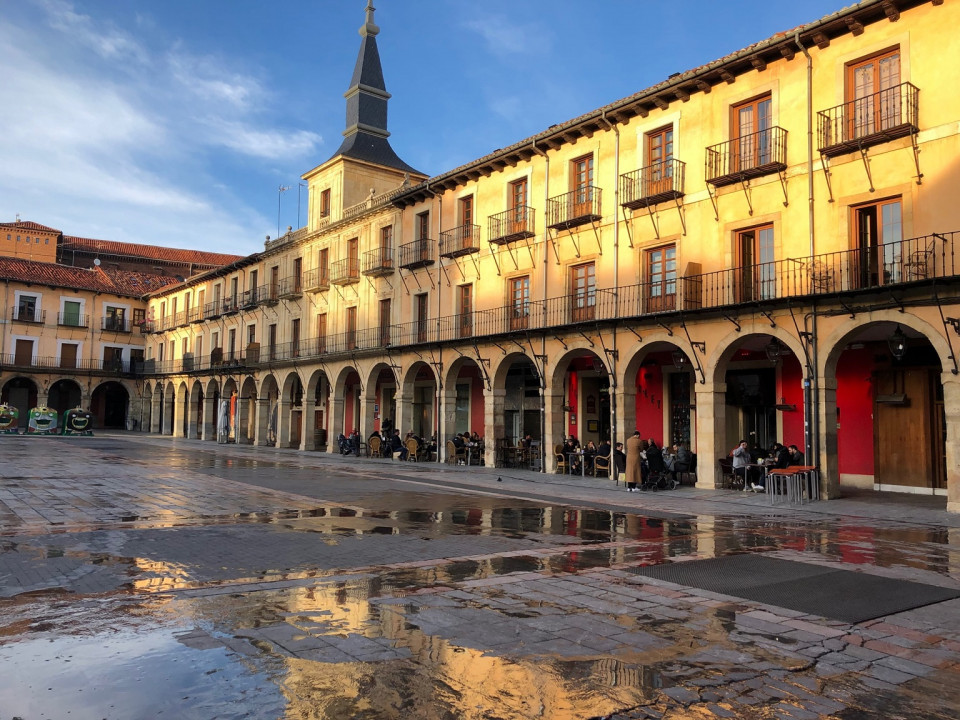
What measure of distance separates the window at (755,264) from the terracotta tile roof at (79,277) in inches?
2043

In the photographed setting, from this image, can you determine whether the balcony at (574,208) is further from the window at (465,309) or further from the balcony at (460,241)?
the window at (465,309)

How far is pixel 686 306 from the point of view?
18.8 metres

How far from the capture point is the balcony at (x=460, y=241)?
2606cm

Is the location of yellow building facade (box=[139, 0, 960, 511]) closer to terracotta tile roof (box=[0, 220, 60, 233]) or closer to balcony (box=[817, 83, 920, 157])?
balcony (box=[817, 83, 920, 157])

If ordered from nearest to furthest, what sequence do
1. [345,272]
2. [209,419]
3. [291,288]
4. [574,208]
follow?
[574,208] → [345,272] → [291,288] → [209,419]

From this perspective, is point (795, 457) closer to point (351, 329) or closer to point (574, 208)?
point (574, 208)

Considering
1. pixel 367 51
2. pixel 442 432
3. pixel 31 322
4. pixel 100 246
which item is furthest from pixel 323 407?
pixel 100 246

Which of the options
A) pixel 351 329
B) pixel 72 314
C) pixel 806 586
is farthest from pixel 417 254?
pixel 72 314

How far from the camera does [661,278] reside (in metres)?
20.1

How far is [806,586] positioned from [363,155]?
1278 inches

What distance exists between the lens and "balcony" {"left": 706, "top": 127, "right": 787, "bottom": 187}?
1736 centimetres

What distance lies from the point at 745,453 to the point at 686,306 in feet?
12.9

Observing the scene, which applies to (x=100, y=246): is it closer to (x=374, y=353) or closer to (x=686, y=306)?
(x=374, y=353)

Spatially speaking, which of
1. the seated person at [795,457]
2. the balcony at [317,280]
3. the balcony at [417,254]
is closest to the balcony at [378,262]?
the balcony at [417,254]
